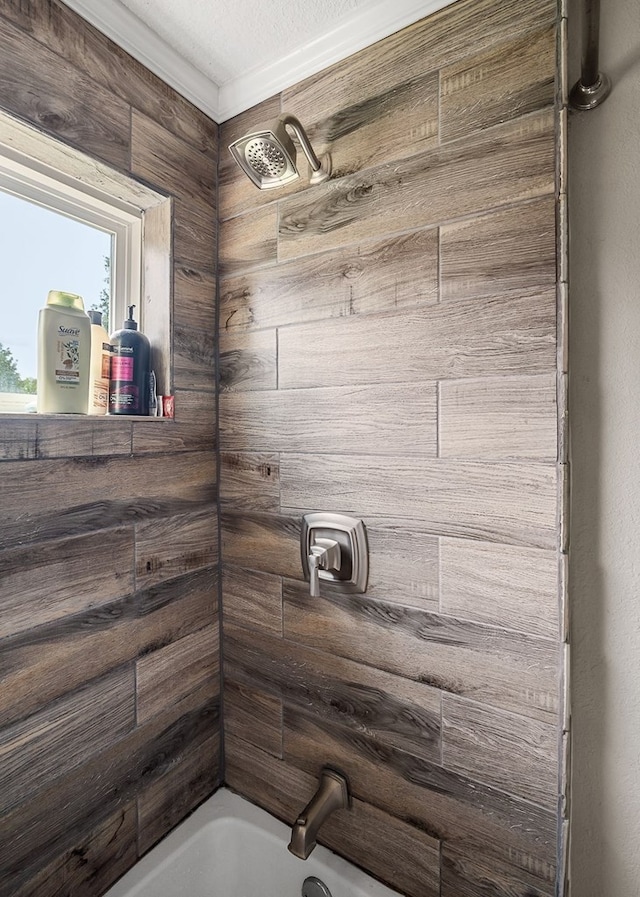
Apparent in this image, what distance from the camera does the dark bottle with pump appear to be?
1.08 metres

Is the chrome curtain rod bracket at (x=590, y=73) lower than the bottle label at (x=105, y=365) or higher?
higher

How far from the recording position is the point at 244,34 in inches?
41.3

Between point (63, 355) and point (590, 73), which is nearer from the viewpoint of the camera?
point (590, 73)

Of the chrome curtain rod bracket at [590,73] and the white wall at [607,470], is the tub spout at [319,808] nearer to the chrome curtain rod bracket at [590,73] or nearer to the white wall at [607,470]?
the white wall at [607,470]

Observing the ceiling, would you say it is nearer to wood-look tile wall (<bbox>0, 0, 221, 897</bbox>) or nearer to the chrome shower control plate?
wood-look tile wall (<bbox>0, 0, 221, 897</bbox>)

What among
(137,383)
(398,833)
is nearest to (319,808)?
(398,833)

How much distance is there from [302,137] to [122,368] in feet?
2.16

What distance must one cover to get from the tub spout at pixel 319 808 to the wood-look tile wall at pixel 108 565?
1.25 feet

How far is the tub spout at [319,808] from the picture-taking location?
3.16ft

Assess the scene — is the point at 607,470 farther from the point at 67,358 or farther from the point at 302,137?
the point at 67,358

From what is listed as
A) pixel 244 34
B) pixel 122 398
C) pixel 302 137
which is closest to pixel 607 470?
pixel 302 137

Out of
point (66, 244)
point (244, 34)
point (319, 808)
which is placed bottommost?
point (319, 808)

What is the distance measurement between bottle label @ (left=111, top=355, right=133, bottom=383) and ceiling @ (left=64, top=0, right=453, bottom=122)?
0.71 meters

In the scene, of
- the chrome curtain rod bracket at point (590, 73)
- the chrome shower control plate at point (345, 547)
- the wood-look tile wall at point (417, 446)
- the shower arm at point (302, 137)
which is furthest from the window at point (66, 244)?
the chrome curtain rod bracket at point (590, 73)
